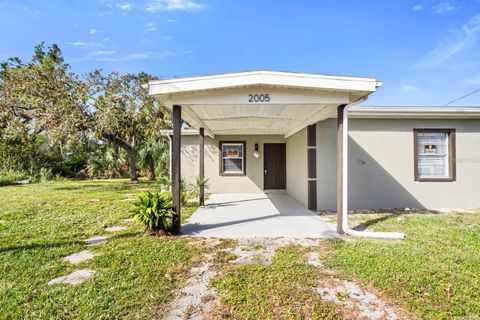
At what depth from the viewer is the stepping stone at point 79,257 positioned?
352 cm

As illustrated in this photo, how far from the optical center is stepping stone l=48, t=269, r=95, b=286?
2.91 meters

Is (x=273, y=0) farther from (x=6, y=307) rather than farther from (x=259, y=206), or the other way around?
(x=6, y=307)

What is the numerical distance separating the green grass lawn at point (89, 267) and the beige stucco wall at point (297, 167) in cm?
428

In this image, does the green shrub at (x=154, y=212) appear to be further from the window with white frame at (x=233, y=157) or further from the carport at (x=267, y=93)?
the window with white frame at (x=233, y=157)

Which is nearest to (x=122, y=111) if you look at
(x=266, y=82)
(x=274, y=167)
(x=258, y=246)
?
(x=274, y=167)

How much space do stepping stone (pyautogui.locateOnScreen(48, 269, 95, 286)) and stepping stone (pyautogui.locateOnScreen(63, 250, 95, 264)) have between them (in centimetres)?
38

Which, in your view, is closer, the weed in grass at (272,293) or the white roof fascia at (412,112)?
the weed in grass at (272,293)

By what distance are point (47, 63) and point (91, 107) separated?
2508 mm

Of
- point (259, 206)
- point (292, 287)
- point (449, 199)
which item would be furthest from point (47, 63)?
point (449, 199)

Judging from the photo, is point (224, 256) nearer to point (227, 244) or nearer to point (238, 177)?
point (227, 244)

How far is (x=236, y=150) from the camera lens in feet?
34.4

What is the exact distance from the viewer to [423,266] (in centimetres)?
324

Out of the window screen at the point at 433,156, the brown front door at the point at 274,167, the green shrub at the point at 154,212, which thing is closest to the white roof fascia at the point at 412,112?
the window screen at the point at 433,156

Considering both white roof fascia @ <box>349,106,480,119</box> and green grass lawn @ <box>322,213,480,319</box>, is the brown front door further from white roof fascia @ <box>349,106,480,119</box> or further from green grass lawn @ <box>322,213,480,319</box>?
green grass lawn @ <box>322,213,480,319</box>
